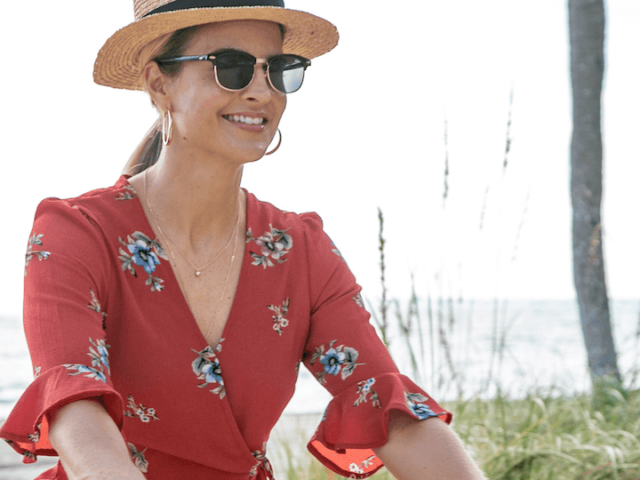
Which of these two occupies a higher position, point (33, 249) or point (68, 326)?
point (33, 249)

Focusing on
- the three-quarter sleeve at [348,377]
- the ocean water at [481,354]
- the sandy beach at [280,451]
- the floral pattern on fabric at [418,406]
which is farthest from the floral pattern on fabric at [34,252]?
the sandy beach at [280,451]

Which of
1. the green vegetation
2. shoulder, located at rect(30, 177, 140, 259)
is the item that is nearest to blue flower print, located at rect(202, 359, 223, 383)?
shoulder, located at rect(30, 177, 140, 259)

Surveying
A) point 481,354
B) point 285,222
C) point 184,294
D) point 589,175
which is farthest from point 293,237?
point 481,354

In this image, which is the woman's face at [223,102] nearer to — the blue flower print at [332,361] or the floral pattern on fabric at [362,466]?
the blue flower print at [332,361]

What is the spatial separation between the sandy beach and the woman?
3.25ft

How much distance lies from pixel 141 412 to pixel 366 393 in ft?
1.61

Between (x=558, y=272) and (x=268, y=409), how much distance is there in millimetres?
24944

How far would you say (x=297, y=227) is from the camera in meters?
Answer: 1.79

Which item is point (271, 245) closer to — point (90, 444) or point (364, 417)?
point (364, 417)

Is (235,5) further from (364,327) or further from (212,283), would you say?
(364,327)

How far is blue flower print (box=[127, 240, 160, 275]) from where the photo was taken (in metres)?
1.52

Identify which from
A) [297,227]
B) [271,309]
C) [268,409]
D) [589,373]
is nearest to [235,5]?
[297,227]

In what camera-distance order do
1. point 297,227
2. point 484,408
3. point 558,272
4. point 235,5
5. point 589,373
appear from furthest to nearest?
1. point 558,272
2. point 589,373
3. point 484,408
4. point 297,227
5. point 235,5

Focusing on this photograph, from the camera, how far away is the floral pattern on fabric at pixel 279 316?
161 centimetres
